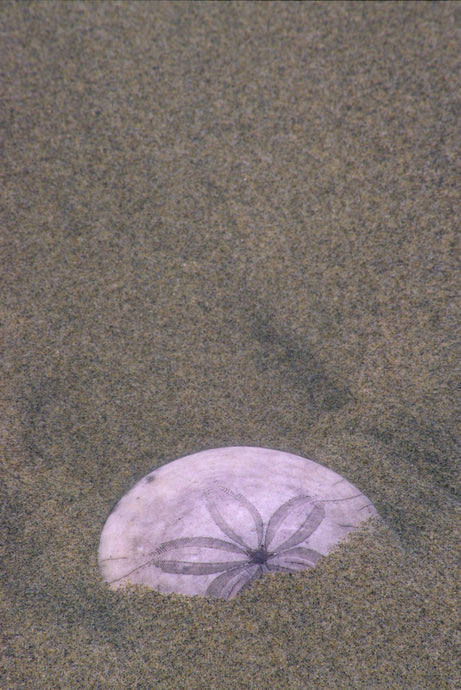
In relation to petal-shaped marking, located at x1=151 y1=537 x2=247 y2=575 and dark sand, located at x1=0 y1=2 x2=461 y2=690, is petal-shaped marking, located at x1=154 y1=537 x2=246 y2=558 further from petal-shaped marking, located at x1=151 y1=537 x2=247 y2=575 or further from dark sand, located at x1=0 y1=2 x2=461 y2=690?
dark sand, located at x1=0 y1=2 x2=461 y2=690

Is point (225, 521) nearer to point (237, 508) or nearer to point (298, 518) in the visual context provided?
point (237, 508)

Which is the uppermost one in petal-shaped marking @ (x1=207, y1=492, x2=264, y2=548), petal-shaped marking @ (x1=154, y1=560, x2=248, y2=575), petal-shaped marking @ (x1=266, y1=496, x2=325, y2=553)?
petal-shaped marking @ (x1=266, y1=496, x2=325, y2=553)

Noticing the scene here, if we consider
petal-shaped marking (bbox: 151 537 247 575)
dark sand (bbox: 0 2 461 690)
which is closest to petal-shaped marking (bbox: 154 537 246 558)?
petal-shaped marking (bbox: 151 537 247 575)

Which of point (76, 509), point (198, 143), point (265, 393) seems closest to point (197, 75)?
point (198, 143)

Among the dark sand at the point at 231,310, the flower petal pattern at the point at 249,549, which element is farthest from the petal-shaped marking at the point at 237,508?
the dark sand at the point at 231,310

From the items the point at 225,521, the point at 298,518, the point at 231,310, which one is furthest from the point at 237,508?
the point at 231,310

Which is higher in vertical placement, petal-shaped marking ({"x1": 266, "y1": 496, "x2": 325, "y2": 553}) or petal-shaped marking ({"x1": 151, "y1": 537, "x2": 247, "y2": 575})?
petal-shaped marking ({"x1": 266, "y1": 496, "x2": 325, "y2": 553})
